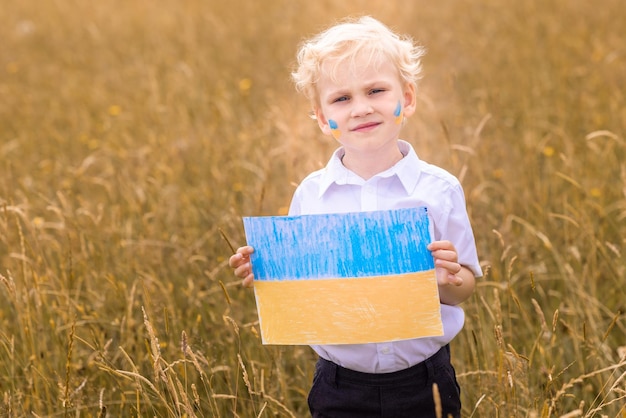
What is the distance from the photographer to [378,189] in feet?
5.56

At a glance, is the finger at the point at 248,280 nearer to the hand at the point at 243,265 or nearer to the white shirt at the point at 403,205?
the hand at the point at 243,265

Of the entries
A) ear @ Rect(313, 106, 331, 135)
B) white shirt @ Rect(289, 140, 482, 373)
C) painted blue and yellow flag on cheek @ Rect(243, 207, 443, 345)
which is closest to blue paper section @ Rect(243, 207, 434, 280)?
painted blue and yellow flag on cheek @ Rect(243, 207, 443, 345)

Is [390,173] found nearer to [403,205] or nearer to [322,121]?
[403,205]

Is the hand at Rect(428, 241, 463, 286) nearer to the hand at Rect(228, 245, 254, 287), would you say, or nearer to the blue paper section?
the blue paper section

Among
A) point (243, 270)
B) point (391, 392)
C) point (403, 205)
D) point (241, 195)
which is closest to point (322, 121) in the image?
point (403, 205)

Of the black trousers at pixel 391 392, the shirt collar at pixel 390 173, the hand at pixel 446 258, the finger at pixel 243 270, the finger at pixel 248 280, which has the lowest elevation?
the black trousers at pixel 391 392

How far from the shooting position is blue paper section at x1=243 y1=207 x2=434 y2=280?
5.07ft

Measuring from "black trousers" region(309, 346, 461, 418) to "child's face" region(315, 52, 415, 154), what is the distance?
49cm

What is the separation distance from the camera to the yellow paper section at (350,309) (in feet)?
5.09

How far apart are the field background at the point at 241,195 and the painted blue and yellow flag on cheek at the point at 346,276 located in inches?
5.6

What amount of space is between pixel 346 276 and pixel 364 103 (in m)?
0.36

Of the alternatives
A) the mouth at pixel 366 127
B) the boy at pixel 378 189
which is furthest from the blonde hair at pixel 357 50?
the mouth at pixel 366 127

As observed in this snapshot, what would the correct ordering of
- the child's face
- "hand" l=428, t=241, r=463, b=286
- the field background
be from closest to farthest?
1. "hand" l=428, t=241, r=463, b=286
2. the child's face
3. the field background

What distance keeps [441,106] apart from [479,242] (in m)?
1.89
